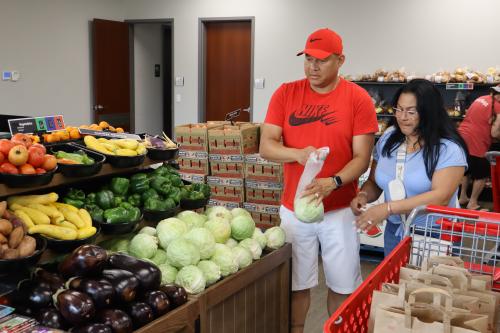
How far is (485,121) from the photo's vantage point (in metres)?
6.35

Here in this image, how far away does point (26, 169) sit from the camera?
1.98 metres

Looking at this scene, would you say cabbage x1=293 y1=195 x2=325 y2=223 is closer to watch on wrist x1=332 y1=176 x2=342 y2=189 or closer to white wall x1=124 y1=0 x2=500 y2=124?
watch on wrist x1=332 y1=176 x2=342 y2=189

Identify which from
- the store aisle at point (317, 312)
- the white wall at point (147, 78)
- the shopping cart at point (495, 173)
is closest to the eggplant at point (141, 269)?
the store aisle at point (317, 312)

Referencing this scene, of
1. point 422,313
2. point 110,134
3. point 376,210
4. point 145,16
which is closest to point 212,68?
point 145,16

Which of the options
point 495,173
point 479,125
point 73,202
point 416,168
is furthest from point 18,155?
point 479,125

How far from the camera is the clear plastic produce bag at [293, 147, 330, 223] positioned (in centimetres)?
236

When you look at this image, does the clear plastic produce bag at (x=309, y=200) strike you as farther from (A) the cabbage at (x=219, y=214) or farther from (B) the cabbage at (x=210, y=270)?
(B) the cabbage at (x=210, y=270)

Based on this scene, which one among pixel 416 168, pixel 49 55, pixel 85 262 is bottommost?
pixel 85 262

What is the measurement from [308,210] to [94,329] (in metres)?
1.10

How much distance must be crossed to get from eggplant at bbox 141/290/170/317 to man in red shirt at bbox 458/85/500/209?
5.15m

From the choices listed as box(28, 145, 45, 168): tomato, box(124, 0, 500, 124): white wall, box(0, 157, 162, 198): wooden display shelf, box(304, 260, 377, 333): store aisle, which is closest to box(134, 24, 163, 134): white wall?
box(124, 0, 500, 124): white wall

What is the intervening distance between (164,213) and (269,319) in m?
0.72

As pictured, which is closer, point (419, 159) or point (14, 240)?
point (14, 240)

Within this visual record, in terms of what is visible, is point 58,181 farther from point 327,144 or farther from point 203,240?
point 327,144
